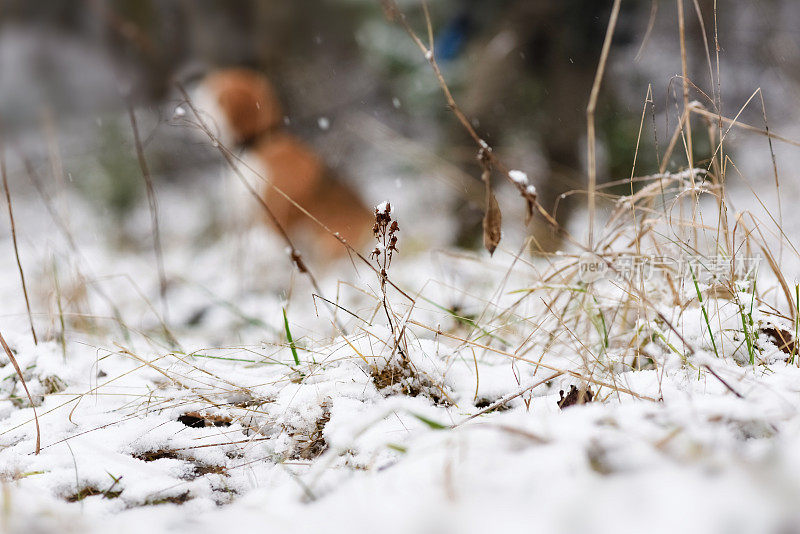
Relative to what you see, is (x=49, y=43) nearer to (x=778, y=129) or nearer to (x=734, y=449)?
(x=778, y=129)

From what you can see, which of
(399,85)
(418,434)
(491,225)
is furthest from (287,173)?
(418,434)

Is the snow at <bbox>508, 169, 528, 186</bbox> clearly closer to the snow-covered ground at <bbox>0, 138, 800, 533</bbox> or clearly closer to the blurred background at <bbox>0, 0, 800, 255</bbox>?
the snow-covered ground at <bbox>0, 138, 800, 533</bbox>

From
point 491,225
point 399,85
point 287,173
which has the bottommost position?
point 491,225

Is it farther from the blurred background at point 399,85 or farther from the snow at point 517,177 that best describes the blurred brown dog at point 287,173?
the snow at point 517,177

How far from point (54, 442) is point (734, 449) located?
0.81 m

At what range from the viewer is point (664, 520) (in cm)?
33

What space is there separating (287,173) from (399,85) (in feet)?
3.79

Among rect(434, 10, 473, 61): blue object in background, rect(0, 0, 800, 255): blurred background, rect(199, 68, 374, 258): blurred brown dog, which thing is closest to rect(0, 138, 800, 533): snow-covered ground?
rect(0, 0, 800, 255): blurred background

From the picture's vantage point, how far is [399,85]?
3807 millimetres

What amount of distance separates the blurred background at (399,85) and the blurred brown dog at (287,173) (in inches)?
17.2

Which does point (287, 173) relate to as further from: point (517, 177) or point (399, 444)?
point (399, 444)

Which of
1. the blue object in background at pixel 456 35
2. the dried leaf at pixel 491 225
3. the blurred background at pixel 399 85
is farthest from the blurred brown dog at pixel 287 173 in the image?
the dried leaf at pixel 491 225

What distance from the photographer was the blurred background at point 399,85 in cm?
204

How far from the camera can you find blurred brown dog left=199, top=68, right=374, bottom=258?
3.09m
